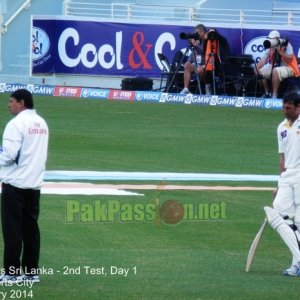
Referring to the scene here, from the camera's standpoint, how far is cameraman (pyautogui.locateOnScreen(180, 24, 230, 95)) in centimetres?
2970

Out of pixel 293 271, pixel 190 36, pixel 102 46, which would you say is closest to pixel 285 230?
pixel 293 271

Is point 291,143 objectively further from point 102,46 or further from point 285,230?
point 102,46

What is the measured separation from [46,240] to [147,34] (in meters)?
19.3

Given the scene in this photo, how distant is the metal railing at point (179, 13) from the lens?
33.9 m

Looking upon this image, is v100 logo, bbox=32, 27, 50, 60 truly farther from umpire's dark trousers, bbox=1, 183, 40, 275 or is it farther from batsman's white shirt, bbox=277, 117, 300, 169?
umpire's dark trousers, bbox=1, 183, 40, 275

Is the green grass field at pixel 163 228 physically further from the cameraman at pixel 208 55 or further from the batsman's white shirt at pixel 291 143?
the cameraman at pixel 208 55

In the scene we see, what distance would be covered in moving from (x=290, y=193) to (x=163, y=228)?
3.09 meters

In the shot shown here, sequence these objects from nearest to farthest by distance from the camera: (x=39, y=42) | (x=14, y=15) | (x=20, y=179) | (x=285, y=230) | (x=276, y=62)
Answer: (x=20, y=179), (x=285, y=230), (x=276, y=62), (x=39, y=42), (x=14, y=15)

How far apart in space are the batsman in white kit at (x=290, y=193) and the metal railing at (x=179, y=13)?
21282mm

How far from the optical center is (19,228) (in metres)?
11.0

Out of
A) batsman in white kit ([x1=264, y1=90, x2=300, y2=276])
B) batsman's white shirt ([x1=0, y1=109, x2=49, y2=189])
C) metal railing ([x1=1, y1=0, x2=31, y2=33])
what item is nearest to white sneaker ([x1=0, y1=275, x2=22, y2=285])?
batsman's white shirt ([x1=0, y1=109, x2=49, y2=189])

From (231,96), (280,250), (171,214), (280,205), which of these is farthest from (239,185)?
(231,96)

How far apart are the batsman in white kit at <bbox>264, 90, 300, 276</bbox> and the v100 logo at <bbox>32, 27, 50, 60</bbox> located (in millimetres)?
21653

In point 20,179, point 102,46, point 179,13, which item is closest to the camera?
point 20,179
